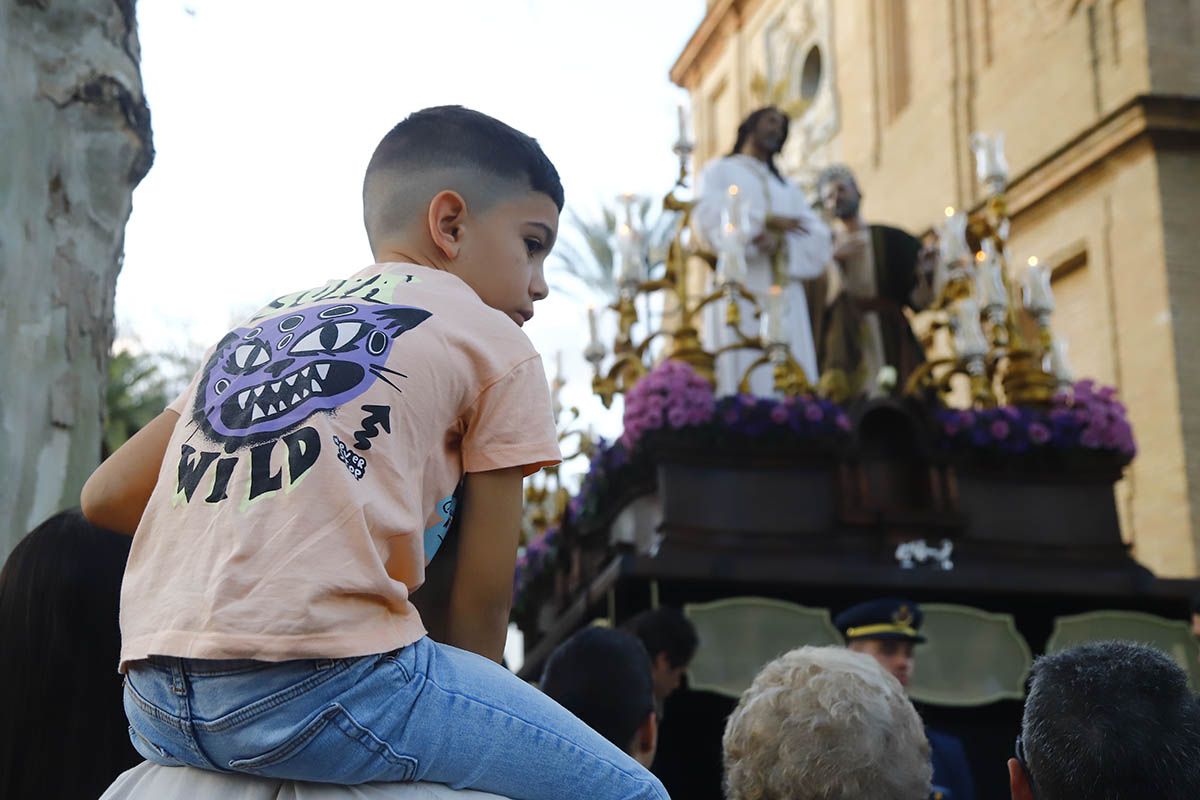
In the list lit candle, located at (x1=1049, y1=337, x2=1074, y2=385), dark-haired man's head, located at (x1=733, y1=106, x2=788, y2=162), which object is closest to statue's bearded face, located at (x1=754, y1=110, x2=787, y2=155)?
dark-haired man's head, located at (x1=733, y1=106, x2=788, y2=162)

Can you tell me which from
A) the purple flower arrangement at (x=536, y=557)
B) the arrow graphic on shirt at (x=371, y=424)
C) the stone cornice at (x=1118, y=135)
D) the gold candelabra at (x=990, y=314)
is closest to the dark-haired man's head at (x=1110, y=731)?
the arrow graphic on shirt at (x=371, y=424)

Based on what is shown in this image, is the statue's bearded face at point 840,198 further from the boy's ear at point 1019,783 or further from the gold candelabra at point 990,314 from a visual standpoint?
the boy's ear at point 1019,783

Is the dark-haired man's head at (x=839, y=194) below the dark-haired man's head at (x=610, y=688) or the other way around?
the other way around

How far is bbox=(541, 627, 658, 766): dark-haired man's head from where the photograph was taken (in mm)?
3484

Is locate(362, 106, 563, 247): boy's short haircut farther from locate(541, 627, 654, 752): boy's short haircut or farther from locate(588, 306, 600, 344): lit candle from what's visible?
locate(588, 306, 600, 344): lit candle

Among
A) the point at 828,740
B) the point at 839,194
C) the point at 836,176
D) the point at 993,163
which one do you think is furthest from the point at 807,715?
the point at 836,176

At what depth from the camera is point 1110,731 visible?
192 centimetres

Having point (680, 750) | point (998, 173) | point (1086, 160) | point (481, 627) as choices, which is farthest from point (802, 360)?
point (481, 627)

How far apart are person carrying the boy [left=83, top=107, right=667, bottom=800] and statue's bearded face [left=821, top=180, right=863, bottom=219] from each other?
794 centimetres

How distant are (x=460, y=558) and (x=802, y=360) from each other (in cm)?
754

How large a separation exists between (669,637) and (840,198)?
4.91 meters

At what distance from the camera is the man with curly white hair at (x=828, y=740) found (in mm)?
2490

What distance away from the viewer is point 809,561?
7.21 metres

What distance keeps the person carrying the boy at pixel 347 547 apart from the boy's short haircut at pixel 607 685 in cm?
169
